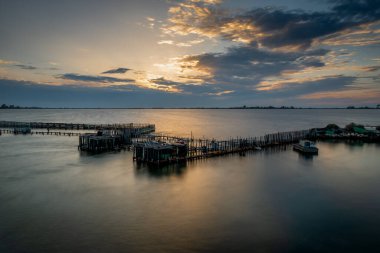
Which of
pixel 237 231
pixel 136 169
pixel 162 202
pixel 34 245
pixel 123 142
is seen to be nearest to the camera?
pixel 34 245

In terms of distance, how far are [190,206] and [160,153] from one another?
13352 millimetres

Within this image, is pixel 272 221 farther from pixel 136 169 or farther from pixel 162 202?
pixel 136 169

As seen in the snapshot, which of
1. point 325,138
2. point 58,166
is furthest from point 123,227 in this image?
point 325,138

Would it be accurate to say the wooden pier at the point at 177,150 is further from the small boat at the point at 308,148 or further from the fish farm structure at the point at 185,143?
the small boat at the point at 308,148

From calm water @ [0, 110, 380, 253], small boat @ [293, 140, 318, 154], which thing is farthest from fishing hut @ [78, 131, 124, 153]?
small boat @ [293, 140, 318, 154]

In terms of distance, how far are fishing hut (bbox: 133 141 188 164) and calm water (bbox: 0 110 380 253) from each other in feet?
5.84

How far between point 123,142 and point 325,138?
43541 mm

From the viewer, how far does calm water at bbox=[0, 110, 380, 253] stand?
15.0m

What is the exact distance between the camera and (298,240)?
49.4 feet

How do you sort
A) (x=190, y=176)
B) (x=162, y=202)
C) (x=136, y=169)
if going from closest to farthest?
(x=162, y=202) < (x=190, y=176) < (x=136, y=169)

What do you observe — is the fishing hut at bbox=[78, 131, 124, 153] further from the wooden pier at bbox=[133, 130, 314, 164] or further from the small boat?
the small boat

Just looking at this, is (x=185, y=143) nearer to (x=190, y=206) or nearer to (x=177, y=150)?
(x=177, y=150)

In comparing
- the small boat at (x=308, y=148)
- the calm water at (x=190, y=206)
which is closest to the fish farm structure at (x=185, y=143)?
the calm water at (x=190, y=206)

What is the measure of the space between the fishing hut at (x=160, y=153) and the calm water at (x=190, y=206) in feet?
5.84
